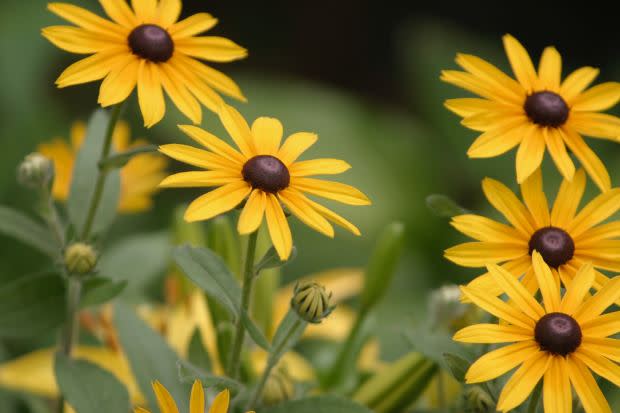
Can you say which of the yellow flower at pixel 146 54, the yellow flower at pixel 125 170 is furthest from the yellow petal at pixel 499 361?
the yellow flower at pixel 125 170

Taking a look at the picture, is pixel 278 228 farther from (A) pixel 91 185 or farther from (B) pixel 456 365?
(A) pixel 91 185

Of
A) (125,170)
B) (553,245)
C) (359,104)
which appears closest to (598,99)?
(553,245)

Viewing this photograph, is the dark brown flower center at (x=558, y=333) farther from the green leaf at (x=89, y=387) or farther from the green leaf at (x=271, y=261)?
the green leaf at (x=89, y=387)

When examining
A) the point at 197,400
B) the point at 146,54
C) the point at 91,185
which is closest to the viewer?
the point at 197,400

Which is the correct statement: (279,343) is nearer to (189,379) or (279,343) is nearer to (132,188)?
(189,379)

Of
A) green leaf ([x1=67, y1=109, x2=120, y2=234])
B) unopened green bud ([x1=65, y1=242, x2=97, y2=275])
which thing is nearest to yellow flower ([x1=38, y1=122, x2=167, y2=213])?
green leaf ([x1=67, y1=109, x2=120, y2=234])
